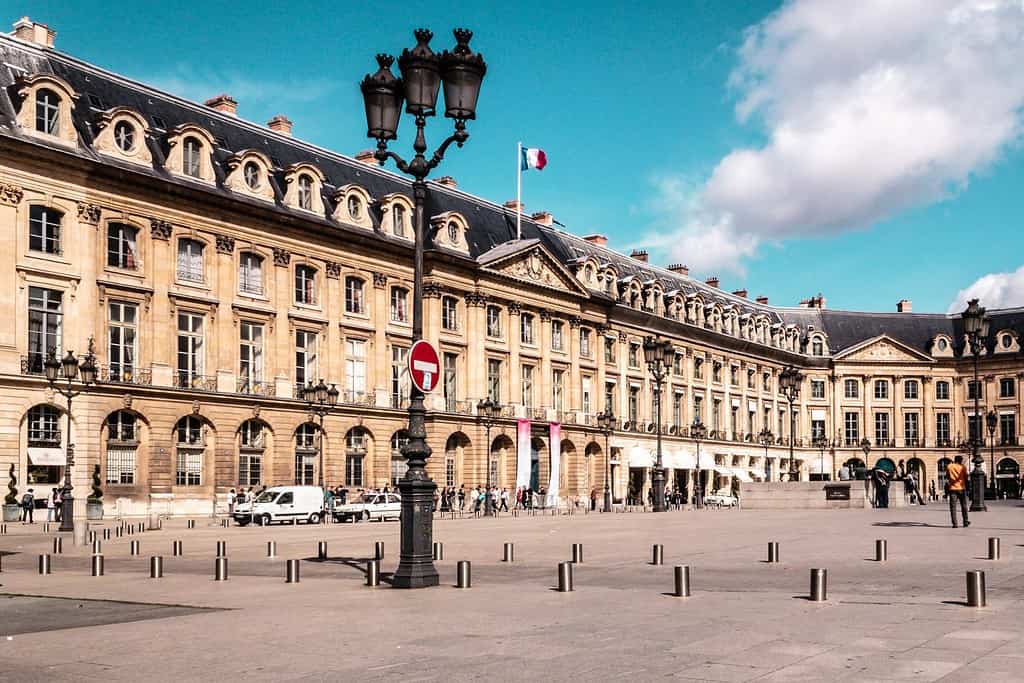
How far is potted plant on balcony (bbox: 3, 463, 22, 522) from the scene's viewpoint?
140ft

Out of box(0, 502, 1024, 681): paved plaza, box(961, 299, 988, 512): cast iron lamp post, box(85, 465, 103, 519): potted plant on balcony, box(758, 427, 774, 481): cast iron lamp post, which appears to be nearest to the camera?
box(0, 502, 1024, 681): paved plaza

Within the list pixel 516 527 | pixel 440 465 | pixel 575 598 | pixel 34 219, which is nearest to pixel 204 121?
pixel 34 219

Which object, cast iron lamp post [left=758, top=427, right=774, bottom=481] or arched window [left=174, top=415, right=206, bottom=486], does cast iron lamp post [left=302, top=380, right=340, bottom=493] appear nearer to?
arched window [left=174, top=415, right=206, bottom=486]

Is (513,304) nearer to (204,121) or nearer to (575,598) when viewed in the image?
(204,121)

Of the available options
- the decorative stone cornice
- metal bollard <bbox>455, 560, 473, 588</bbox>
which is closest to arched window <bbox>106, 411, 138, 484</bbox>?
the decorative stone cornice

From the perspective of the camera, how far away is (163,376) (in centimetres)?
4969

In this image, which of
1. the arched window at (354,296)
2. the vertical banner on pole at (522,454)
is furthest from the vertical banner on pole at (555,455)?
the arched window at (354,296)

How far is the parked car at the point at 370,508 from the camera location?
4884cm

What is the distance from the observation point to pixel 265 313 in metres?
55.2

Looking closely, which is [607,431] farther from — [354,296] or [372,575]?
[372,575]

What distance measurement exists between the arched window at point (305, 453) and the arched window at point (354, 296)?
6.74 meters

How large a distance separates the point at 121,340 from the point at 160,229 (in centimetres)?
516

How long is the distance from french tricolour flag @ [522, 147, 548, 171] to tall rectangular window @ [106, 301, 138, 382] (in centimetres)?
2809

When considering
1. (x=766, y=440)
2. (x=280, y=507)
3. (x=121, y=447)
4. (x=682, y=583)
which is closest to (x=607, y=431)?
(x=766, y=440)
